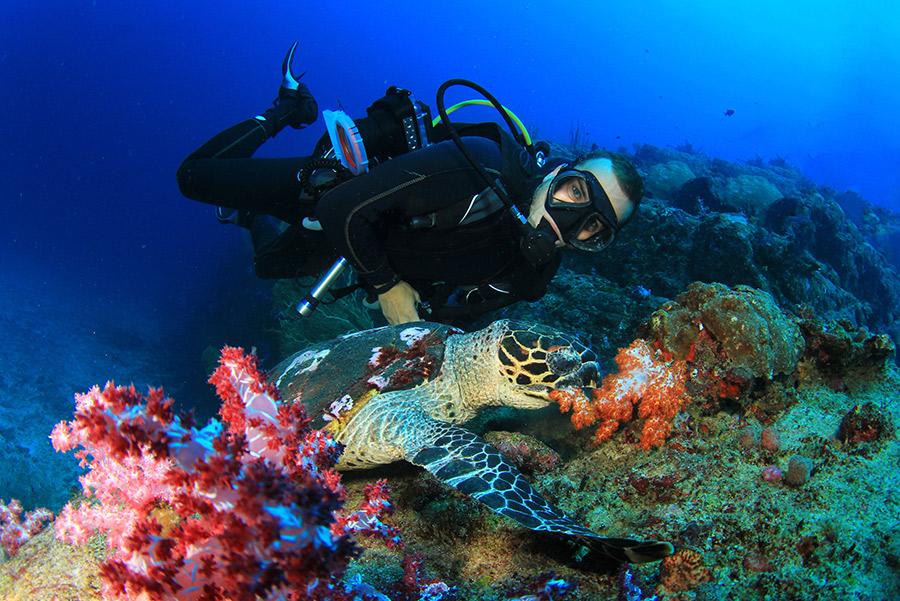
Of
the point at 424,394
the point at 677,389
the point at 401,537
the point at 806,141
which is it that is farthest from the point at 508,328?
the point at 806,141

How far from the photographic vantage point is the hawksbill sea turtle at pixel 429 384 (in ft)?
7.62

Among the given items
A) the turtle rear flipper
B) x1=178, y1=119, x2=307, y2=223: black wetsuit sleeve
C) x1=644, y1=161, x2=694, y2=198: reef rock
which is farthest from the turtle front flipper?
x1=644, y1=161, x2=694, y2=198: reef rock

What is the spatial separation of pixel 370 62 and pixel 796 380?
95.0 meters

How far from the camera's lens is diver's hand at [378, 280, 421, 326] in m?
3.59

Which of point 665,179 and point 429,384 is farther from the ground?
point 665,179

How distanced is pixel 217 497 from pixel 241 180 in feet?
11.1

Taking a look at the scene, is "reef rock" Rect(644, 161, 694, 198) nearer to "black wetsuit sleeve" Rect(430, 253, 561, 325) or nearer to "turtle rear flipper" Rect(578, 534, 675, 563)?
"black wetsuit sleeve" Rect(430, 253, 561, 325)

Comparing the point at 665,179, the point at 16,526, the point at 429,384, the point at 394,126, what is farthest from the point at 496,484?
the point at 665,179

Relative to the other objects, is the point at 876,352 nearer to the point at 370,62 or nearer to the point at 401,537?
the point at 401,537

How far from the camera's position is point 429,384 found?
3.12 meters

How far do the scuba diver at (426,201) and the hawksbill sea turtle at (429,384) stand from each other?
49 cm

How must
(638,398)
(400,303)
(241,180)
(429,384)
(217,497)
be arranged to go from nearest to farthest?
1. (217,497)
2. (638,398)
3. (429,384)
4. (400,303)
5. (241,180)

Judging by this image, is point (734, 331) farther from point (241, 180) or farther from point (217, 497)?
point (241, 180)

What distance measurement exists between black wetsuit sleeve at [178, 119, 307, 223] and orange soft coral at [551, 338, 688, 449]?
2.84 metres
